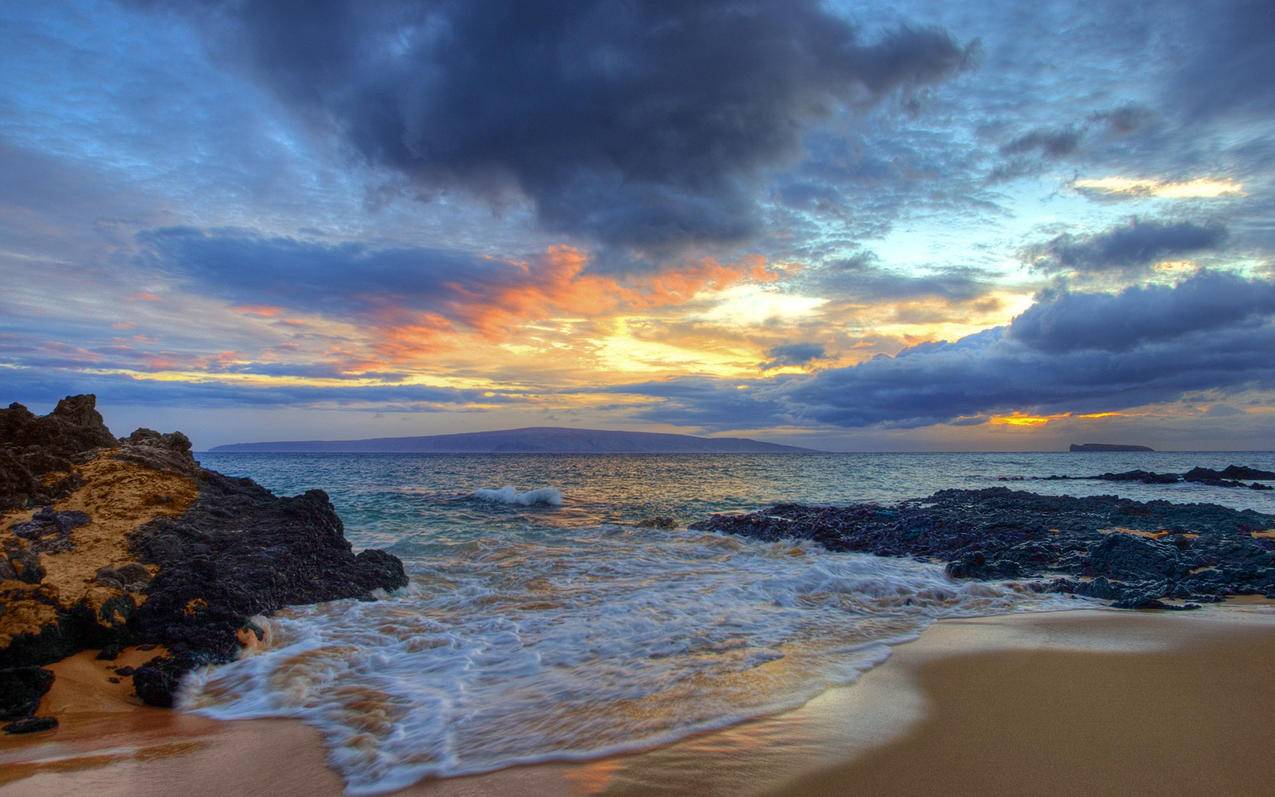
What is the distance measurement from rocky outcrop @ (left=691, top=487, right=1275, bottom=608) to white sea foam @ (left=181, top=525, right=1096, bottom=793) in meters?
1.68

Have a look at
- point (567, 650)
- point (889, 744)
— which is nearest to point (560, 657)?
point (567, 650)

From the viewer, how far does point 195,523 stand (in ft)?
29.9

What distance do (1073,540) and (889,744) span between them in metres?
14.2

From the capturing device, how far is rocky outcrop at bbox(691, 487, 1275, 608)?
33.0 ft

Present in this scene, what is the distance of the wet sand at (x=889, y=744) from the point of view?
3.70m

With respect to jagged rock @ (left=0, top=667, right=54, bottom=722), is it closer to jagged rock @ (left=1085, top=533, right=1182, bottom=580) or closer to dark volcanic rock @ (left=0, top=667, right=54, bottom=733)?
dark volcanic rock @ (left=0, top=667, right=54, bottom=733)

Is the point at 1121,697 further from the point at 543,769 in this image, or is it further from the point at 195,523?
the point at 195,523

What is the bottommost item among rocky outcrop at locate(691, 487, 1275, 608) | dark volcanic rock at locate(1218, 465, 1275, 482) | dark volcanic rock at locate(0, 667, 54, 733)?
dark volcanic rock at locate(1218, 465, 1275, 482)

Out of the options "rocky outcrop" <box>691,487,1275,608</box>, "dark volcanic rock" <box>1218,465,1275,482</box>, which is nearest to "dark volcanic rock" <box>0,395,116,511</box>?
"rocky outcrop" <box>691,487,1275,608</box>

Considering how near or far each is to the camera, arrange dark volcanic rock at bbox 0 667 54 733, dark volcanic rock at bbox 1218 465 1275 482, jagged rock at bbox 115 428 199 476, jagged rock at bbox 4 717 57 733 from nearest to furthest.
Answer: jagged rock at bbox 4 717 57 733 → dark volcanic rock at bbox 0 667 54 733 → jagged rock at bbox 115 428 199 476 → dark volcanic rock at bbox 1218 465 1275 482

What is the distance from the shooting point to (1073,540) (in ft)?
49.4

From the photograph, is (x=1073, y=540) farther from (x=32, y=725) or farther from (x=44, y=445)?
(x=44, y=445)

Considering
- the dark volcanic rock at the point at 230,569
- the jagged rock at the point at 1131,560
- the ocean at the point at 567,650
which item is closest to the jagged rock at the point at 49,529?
the dark volcanic rock at the point at 230,569

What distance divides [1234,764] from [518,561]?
37.4 ft
